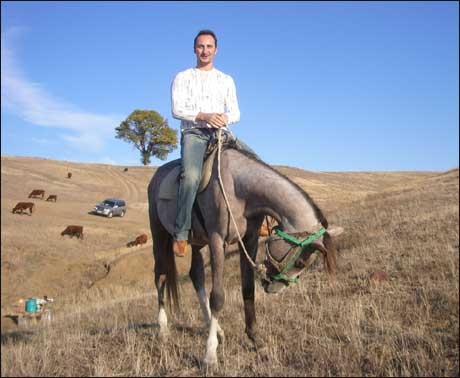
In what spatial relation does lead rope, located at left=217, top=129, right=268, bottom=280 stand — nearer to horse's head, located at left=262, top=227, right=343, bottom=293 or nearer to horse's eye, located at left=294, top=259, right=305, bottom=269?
horse's head, located at left=262, top=227, right=343, bottom=293

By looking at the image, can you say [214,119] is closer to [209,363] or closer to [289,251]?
[289,251]

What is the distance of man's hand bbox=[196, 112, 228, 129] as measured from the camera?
484cm

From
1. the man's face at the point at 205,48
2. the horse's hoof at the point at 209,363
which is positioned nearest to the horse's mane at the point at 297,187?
the man's face at the point at 205,48

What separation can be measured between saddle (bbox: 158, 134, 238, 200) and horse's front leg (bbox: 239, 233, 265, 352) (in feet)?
2.77

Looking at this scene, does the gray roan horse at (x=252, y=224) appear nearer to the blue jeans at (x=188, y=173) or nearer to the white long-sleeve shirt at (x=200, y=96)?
the blue jeans at (x=188, y=173)

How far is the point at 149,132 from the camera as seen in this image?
79.8 meters

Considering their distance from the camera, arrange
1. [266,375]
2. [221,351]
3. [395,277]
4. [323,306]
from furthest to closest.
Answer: [395,277] → [323,306] → [221,351] → [266,375]

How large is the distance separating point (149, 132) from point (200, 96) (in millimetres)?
76660

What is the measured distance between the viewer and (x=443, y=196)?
16.9 meters

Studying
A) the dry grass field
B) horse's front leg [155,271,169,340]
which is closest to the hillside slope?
the dry grass field

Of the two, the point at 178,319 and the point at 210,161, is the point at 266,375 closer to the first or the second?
the point at 210,161

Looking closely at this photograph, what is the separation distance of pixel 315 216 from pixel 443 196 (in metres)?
14.6

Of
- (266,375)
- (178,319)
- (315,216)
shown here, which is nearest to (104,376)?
(266,375)

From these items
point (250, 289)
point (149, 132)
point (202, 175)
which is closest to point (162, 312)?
point (250, 289)
